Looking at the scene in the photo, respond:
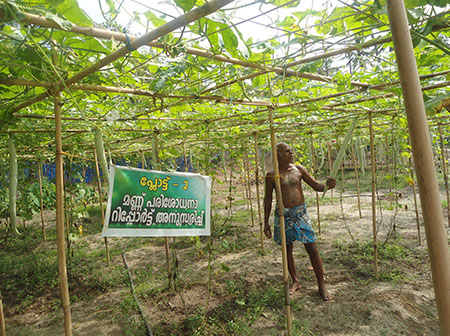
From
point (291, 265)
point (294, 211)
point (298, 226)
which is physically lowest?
point (291, 265)

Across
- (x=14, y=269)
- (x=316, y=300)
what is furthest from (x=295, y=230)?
(x=14, y=269)

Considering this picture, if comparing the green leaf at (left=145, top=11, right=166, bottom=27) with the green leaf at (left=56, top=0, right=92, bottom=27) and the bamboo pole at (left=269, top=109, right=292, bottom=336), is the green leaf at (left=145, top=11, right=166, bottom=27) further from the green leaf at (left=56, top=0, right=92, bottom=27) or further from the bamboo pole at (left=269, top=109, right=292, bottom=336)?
the bamboo pole at (left=269, top=109, right=292, bottom=336)

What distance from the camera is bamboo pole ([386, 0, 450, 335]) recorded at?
0.73 meters

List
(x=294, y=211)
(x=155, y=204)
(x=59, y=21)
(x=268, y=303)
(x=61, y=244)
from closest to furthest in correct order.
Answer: (x=59, y=21)
(x=61, y=244)
(x=155, y=204)
(x=268, y=303)
(x=294, y=211)

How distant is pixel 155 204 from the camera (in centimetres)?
249

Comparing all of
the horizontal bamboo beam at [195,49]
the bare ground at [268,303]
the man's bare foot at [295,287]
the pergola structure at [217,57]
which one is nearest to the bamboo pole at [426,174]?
the pergola structure at [217,57]

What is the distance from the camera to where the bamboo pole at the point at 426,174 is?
0.73m

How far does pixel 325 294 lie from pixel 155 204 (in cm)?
266

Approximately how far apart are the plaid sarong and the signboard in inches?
56.3

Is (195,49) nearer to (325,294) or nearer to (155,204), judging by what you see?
(155,204)

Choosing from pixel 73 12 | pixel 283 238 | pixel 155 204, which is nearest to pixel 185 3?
pixel 73 12

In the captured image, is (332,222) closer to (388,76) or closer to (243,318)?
(243,318)

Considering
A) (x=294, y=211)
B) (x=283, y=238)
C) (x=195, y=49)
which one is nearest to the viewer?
(x=195, y=49)

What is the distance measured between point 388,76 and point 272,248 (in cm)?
410
